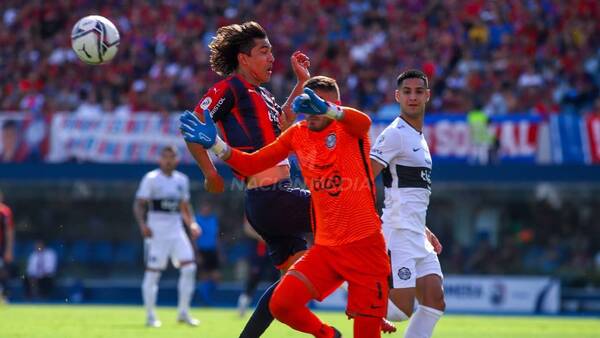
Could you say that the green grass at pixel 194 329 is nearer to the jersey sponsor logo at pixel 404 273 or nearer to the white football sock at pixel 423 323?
the jersey sponsor logo at pixel 404 273

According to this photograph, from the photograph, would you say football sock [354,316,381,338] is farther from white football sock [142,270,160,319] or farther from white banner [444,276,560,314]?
white banner [444,276,560,314]

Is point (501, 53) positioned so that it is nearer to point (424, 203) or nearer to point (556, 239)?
point (556, 239)

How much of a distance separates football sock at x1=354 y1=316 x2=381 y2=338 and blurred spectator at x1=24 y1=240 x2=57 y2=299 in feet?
65.1

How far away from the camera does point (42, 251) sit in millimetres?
26516

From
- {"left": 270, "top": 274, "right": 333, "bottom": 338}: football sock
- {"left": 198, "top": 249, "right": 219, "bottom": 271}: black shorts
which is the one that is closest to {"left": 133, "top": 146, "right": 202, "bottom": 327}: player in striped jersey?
{"left": 198, "top": 249, "right": 219, "bottom": 271}: black shorts

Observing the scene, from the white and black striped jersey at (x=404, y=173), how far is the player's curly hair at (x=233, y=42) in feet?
4.21

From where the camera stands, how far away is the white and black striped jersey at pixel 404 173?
346 inches

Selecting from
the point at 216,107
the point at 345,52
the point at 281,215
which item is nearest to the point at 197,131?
the point at 216,107

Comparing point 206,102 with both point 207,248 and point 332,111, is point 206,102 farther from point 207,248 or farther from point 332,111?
point 207,248

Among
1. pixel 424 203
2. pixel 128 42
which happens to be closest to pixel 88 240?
pixel 128 42

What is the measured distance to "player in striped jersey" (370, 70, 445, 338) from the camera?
8.73 metres

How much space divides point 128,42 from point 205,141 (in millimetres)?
22710

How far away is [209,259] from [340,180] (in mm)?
15482

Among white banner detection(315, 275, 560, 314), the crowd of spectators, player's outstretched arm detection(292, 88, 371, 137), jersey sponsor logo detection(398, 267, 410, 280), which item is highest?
the crowd of spectators
